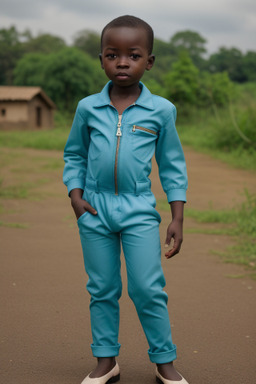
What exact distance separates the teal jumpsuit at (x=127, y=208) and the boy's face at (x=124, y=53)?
11 cm

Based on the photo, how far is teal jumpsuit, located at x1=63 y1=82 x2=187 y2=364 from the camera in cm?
228

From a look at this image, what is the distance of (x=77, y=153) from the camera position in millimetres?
2502

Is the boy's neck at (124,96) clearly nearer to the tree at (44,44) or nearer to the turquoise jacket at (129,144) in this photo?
the turquoise jacket at (129,144)

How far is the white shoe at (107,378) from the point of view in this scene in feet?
7.72

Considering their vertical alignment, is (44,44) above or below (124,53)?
above

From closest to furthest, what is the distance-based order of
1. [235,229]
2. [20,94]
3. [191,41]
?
[235,229] < [20,94] < [191,41]

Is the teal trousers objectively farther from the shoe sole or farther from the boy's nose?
the boy's nose

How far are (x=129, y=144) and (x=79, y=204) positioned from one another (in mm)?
323

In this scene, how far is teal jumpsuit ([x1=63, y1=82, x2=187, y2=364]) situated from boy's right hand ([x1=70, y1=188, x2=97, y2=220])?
0.07ft

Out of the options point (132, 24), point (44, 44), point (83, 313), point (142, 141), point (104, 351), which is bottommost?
point (83, 313)

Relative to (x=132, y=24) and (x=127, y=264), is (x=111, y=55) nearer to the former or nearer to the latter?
(x=132, y=24)

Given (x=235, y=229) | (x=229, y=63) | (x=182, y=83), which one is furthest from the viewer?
(x=229, y=63)

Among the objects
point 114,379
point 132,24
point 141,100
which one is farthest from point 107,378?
point 132,24

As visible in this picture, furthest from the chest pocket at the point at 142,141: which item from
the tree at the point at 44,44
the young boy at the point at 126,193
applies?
the tree at the point at 44,44
